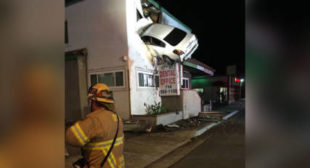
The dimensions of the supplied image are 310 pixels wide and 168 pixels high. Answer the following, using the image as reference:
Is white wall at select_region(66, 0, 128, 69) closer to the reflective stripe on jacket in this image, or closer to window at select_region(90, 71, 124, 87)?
window at select_region(90, 71, 124, 87)

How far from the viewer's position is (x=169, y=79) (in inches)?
382

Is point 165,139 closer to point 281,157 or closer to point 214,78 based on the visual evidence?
point 281,157

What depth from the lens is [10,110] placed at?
1.13 metres

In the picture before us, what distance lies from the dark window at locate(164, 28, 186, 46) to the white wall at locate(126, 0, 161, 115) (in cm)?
145

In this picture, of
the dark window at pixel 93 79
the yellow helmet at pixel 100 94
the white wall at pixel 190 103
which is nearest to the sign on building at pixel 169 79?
the white wall at pixel 190 103

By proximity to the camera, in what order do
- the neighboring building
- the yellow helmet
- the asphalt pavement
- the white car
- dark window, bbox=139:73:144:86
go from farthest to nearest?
the white car < dark window, bbox=139:73:144:86 < the neighboring building < the asphalt pavement < the yellow helmet

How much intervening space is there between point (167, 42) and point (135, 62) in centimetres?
216

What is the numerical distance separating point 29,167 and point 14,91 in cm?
54

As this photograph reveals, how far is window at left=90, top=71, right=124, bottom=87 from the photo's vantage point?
927cm

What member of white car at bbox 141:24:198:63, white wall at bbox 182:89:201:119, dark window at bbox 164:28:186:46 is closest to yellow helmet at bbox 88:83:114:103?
white car at bbox 141:24:198:63

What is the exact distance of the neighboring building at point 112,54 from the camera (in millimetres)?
9109

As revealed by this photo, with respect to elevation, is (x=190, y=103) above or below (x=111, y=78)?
below

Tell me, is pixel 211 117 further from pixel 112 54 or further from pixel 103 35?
pixel 103 35

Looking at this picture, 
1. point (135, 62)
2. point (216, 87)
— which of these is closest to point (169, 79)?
point (135, 62)
